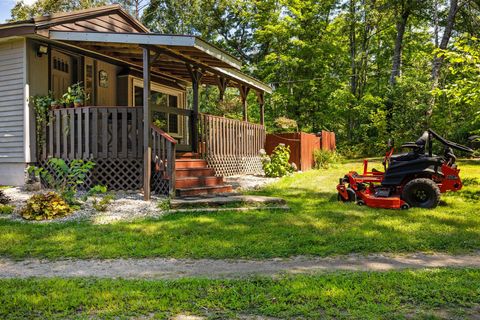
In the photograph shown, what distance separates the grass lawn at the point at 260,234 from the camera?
4.87 m

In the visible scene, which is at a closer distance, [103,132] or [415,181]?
[415,181]

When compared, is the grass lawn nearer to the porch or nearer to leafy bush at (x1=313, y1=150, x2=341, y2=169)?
the porch

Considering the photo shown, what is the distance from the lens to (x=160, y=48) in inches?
343

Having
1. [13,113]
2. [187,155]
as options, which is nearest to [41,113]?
[13,113]

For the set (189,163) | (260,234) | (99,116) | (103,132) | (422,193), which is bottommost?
(260,234)

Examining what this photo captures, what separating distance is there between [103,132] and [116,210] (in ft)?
7.95

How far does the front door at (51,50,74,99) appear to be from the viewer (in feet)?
35.0

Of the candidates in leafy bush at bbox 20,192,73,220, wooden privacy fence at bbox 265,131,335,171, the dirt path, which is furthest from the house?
the dirt path

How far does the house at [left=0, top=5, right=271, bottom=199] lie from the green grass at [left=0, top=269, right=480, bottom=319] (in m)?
4.72

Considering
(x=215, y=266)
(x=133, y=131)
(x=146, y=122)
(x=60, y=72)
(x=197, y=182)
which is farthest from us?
(x=60, y=72)

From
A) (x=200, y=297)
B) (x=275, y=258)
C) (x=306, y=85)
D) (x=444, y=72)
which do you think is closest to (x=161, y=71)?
(x=275, y=258)

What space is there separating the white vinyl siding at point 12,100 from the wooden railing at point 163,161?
351 cm

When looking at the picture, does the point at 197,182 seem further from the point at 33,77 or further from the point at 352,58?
the point at 352,58

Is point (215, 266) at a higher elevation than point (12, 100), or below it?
below
